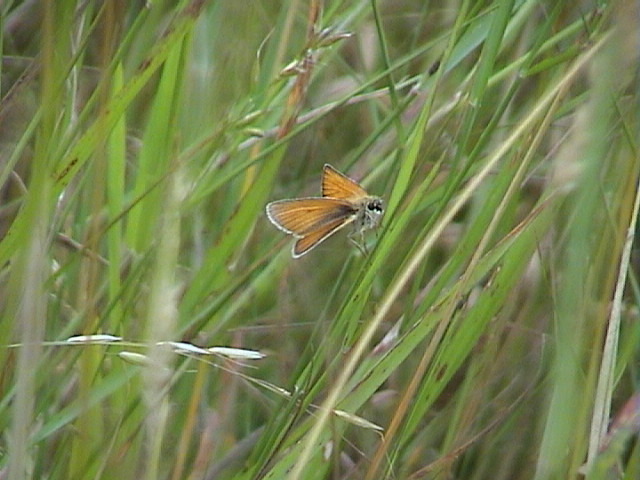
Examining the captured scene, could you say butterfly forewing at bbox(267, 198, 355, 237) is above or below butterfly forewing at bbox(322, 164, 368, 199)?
below

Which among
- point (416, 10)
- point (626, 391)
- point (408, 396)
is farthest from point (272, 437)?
point (416, 10)

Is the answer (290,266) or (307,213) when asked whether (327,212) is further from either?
(290,266)

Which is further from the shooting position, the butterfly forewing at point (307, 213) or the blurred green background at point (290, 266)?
the butterfly forewing at point (307, 213)

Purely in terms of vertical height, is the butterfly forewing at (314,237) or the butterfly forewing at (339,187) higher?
the butterfly forewing at (339,187)

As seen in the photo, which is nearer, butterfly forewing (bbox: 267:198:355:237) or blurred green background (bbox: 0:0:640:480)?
blurred green background (bbox: 0:0:640:480)

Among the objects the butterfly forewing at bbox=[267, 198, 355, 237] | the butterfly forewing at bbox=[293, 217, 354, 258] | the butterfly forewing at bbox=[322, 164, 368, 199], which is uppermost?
the butterfly forewing at bbox=[322, 164, 368, 199]

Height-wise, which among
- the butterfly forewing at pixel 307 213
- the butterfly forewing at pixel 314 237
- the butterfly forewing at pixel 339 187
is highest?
Result: the butterfly forewing at pixel 339 187

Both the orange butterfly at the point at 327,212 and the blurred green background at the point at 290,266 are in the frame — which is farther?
the orange butterfly at the point at 327,212
